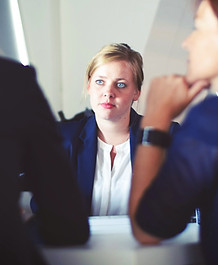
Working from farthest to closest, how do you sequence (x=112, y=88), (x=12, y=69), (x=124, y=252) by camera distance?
(x=112, y=88), (x=124, y=252), (x=12, y=69)

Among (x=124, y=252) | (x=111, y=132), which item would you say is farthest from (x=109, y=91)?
(x=124, y=252)

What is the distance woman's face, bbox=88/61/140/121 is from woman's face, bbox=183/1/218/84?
0.19m

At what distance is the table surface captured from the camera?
1.56 ft

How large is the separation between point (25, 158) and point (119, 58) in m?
0.37

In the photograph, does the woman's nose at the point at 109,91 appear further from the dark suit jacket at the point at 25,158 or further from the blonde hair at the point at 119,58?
the dark suit jacket at the point at 25,158

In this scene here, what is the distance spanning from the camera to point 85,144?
27.2 inches

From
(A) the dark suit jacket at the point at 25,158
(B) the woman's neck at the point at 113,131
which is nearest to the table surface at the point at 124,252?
(A) the dark suit jacket at the point at 25,158

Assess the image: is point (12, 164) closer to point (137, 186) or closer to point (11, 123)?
point (11, 123)

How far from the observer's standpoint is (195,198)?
407 mm

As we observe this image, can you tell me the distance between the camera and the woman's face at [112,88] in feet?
2.11

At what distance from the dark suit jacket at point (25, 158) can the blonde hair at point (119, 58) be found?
0.31m

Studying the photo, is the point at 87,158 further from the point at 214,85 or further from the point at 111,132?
the point at 214,85

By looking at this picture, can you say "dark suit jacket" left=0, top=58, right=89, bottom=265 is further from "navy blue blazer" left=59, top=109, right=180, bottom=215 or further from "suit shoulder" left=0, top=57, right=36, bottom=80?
"navy blue blazer" left=59, top=109, right=180, bottom=215

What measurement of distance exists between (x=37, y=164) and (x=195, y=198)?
213 mm
